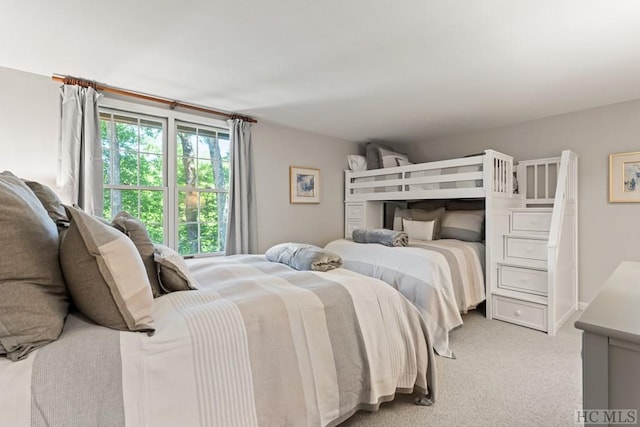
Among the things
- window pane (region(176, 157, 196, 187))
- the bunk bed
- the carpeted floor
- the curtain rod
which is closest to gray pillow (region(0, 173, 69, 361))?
the carpeted floor

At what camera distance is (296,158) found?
12.4ft

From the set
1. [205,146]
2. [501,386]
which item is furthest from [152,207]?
[501,386]

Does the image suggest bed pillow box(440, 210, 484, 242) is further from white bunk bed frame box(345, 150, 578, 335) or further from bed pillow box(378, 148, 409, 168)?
bed pillow box(378, 148, 409, 168)

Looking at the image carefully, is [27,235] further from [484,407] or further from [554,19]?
[554,19]

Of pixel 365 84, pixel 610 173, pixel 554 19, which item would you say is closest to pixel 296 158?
pixel 365 84

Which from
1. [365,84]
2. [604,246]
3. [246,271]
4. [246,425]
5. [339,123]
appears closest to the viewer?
[246,425]

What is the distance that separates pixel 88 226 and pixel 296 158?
294 centimetres

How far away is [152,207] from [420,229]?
9.59 feet

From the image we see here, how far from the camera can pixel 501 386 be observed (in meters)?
1.81

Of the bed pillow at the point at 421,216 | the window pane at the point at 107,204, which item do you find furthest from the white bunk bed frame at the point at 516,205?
the window pane at the point at 107,204

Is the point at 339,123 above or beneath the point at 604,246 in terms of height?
above

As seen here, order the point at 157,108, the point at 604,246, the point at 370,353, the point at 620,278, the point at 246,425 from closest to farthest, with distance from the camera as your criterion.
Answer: the point at 246,425 → the point at 620,278 → the point at 370,353 → the point at 157,108 → the point at 604,246

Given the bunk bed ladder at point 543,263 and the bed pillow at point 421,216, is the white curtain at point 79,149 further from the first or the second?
the bunk bed ladder at point 543,263

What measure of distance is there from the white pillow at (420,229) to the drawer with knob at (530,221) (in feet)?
2.66
